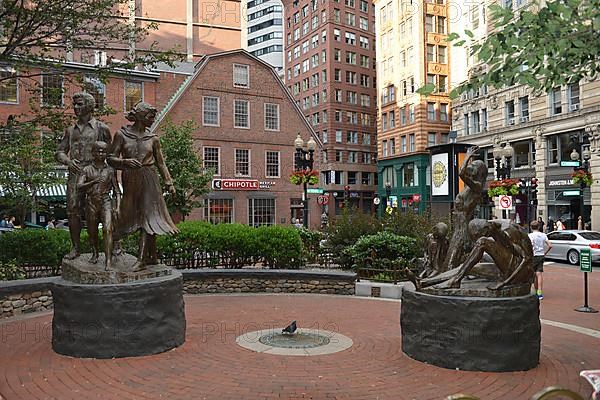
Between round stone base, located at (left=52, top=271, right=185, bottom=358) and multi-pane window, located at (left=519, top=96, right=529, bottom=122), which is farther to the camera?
multi-pane window, located at (left=519, top=96, right=529, bottom=122)

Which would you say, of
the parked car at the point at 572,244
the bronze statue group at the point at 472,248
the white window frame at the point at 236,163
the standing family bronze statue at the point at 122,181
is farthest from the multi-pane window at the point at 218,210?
the bronze statue group at the point at 472,248

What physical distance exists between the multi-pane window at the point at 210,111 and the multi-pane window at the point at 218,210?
213 inches

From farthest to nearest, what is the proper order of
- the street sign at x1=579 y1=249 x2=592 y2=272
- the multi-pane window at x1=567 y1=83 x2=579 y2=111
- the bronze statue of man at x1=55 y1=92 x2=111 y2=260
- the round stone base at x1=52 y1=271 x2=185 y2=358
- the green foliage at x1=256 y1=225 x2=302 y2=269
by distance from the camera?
1. the multi-pane window at x1=567 y1=83 x2=579 y2=111
2. the green foliage at x1=256 y1=225 x2=302 y2=269
3. the street sign at x1=579 y1=249 x2=592 y2=272
4. the bronze statue of man at x1=55 y1=92 x2=111 y2=260
5. the round stone base at x1=52 y1=271 x2=185 y2=358

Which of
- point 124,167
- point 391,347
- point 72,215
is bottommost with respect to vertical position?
point 391,347

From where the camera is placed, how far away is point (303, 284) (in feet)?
42.2

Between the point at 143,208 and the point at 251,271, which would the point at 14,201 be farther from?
the point at 143,208

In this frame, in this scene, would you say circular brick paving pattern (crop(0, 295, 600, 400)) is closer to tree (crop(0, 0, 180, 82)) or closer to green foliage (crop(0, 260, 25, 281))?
green foliage (crop(0, 260, 25, 281))

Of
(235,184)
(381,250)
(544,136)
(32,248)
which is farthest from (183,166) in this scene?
(544,136)

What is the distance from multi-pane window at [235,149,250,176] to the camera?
123 feet

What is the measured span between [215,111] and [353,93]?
1464 inches

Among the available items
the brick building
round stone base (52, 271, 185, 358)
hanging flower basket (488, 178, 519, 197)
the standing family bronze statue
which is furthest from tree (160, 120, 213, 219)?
round stone base (52, 271, 185, 358)

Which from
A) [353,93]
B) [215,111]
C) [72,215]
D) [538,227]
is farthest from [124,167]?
[353,93]

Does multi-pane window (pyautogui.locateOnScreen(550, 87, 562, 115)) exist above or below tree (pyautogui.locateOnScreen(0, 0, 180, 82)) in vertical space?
above

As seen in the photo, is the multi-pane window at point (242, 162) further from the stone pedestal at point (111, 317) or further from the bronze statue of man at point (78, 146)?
the stone pedestal at point (111, 317)
